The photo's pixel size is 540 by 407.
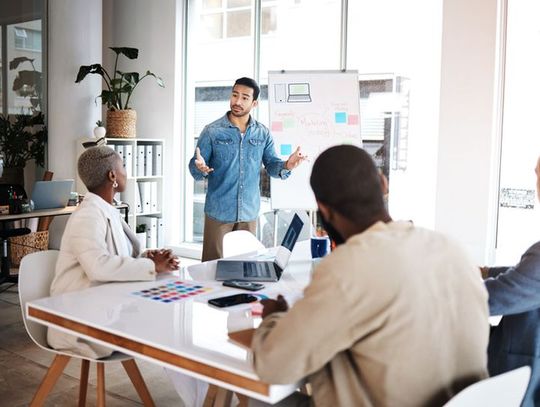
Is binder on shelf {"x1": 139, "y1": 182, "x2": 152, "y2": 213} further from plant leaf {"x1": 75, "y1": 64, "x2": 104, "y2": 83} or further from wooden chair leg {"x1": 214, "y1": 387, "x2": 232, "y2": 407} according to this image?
wooden chair leg {"x1": 214, "y1": 387, "x2": 232, "y2": 407}

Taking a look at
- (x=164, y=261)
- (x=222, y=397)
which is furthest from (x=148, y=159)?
(x=222, y=397)

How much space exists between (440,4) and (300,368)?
4535 millimetres

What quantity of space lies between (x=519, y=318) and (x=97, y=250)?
1.47 metres

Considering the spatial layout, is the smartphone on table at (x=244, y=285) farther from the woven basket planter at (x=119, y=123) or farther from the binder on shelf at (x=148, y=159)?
the binder on shelf at (x=148, y=159)

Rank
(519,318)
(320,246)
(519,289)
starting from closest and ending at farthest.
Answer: (519,289) < (519,318) < (320,246)

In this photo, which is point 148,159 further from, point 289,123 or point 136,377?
point 136,377

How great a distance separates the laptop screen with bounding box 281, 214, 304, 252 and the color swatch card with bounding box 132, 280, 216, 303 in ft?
1.45

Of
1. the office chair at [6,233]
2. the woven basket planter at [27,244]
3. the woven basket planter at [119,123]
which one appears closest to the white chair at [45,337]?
the office chair at [6,233]

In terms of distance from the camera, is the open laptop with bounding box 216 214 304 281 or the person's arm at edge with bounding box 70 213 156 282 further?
the open laptop with bounding box 216 214 304 281

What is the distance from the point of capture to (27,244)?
5574 mm

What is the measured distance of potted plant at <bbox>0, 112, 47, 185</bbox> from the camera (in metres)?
6.24

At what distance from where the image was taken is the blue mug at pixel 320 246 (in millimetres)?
2814

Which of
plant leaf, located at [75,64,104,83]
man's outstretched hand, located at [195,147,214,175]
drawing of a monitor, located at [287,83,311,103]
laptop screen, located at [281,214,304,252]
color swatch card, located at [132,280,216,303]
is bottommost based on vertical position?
color swatch card, located at [132,280,216,303]

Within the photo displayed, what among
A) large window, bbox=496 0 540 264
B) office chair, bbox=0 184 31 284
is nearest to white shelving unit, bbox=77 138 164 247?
office chair, bbox=0 184 31 284
